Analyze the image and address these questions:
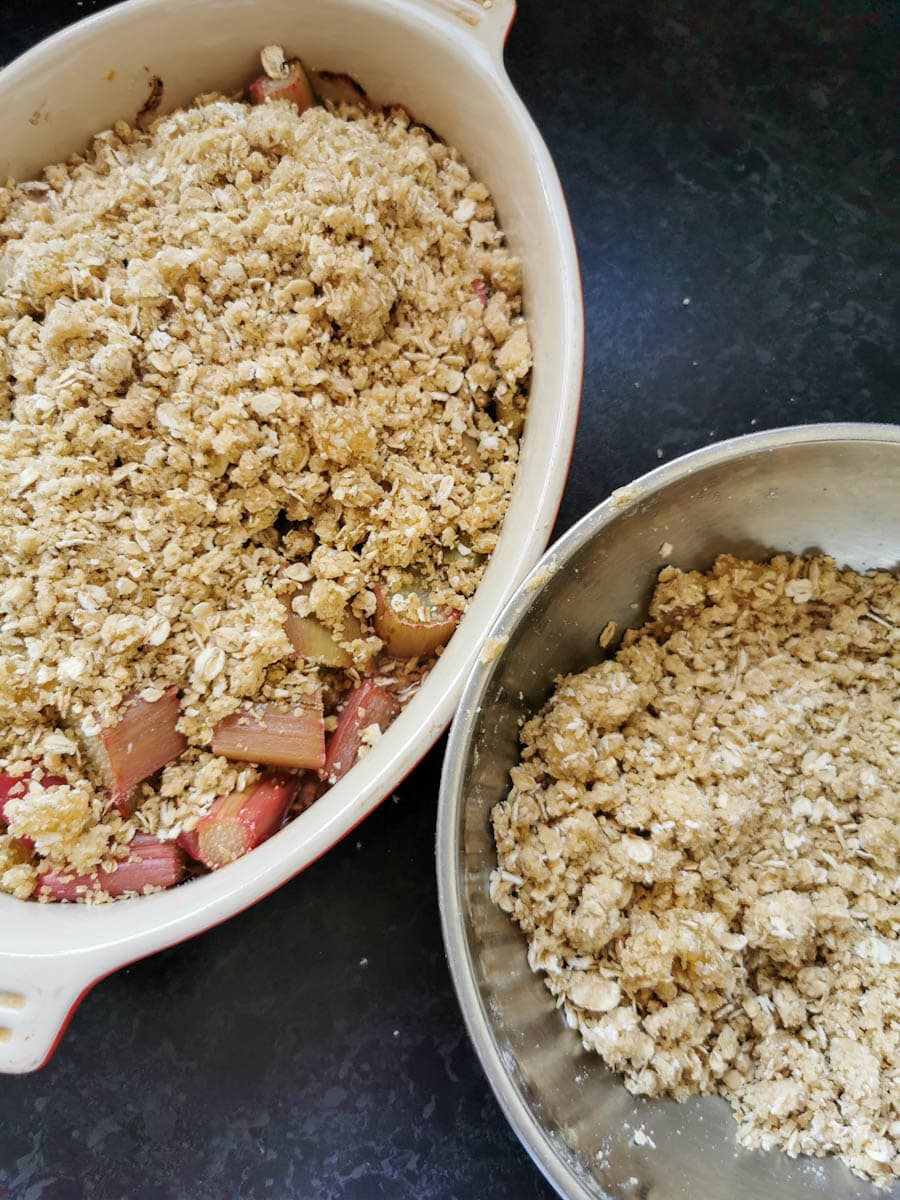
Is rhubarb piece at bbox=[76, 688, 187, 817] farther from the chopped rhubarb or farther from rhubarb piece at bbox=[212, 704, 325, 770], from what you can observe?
the chopped rhubarb

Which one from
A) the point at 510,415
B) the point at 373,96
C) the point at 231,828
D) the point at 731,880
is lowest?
the point at 731,880

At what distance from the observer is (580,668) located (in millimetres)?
868

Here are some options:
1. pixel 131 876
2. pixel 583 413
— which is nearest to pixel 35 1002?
pixel 131 876

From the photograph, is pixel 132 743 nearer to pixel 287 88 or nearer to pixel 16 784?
pixel 16 784

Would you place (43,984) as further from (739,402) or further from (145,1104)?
(739,402)

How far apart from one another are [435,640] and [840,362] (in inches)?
23.7

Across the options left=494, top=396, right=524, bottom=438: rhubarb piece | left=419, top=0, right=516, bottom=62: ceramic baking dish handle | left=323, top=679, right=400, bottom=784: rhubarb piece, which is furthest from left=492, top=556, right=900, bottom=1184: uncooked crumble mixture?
left=419, top=0, right=516, bottom=62: ceramic baking dish handle

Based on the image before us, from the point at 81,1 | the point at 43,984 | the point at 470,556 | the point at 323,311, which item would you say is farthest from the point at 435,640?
the point at 81,1

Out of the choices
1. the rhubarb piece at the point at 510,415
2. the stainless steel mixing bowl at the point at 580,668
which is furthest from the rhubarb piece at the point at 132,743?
the rhubarb piece at the point at 510,415

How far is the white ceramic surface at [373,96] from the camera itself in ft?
2.31

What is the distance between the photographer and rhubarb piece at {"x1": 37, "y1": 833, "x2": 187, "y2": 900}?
2.46ft

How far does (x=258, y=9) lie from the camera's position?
843 millimetres

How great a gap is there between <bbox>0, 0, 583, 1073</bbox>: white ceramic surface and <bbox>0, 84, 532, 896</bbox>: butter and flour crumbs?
5 cm

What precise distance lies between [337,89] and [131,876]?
80 centimetres
